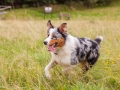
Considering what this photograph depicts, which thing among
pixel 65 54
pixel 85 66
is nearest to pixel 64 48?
pixel 65 54

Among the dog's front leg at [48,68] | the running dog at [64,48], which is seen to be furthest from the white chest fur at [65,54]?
the dog's front leg at [48,68]

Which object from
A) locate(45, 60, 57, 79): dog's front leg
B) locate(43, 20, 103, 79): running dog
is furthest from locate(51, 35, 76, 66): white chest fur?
locate(45, 60, 57, 79): dog's front leg

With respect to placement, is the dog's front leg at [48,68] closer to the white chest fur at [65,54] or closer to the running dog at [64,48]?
the running dog at [64,48]

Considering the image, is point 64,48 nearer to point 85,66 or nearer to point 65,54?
point 65,54

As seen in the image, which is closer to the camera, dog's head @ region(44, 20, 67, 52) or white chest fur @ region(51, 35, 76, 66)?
dog's head @ region(44, 20, 67, 52)

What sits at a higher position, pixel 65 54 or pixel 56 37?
pixel 56 37

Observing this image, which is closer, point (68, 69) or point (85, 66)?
point (68, 69)

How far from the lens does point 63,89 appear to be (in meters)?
3.75

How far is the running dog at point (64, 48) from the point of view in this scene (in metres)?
4.14

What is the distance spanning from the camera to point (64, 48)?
171 inches

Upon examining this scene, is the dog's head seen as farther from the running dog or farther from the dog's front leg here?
the dog's front leg

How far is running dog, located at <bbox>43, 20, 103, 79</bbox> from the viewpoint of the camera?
13.6 feet

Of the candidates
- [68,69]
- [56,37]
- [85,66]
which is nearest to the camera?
[56,37]

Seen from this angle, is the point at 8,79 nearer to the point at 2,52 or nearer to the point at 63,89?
the point at 63,89
